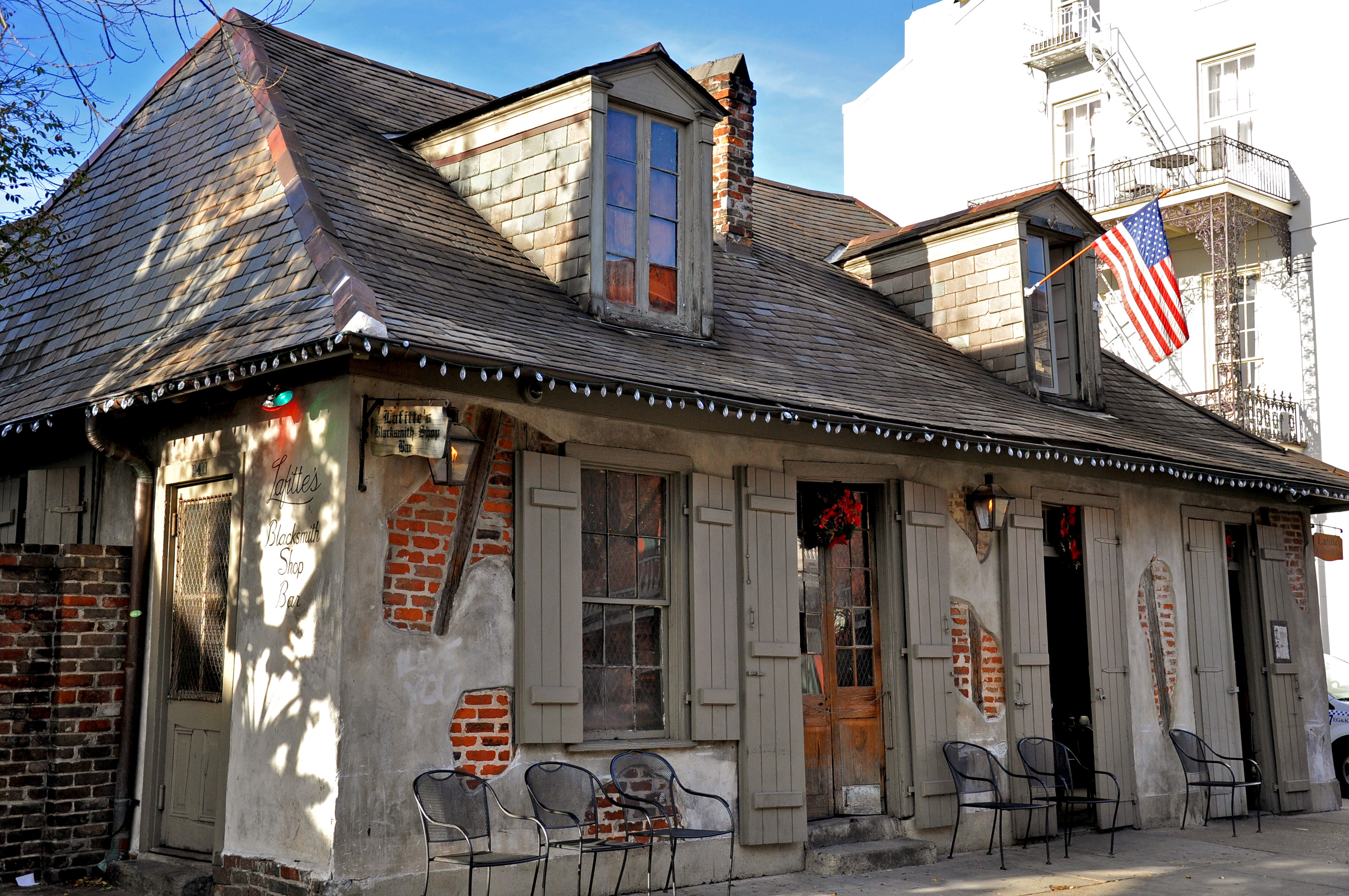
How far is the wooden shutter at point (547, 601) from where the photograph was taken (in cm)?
708

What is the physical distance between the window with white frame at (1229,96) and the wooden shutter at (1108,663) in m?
10.8

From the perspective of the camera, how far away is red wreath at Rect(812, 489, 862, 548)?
920 cm

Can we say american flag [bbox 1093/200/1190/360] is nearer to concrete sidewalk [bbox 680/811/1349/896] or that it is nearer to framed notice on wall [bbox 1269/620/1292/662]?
framed notice on wall [bbox 1269/620/1292/662]

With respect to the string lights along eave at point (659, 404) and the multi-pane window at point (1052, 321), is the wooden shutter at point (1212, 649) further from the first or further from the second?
the multi-pane window at point (1052, 321)

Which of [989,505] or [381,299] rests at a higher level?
[381,299]

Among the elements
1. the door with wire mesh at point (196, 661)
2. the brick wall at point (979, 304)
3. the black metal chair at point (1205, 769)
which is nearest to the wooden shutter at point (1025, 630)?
the black metal chair at point (1205, 769)

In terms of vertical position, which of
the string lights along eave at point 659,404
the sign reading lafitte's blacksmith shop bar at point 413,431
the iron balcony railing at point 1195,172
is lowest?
the sign reading lafitte's blacksmith shop bar at point 413,431

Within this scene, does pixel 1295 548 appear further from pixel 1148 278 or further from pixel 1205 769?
pixel 1148 278

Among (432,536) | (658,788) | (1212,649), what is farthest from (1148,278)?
(432,536)

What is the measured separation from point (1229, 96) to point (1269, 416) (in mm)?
5004

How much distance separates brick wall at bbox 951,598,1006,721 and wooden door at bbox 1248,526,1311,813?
3.76 m

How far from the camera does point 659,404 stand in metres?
7.52

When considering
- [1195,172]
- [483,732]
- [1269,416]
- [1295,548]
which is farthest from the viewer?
[1195,172]

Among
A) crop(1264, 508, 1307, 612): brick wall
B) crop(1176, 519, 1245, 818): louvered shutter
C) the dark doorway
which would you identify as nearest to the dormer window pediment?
the dark doorway
